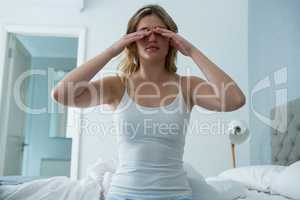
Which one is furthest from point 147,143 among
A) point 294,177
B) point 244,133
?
point 244,133

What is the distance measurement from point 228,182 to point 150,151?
999mm

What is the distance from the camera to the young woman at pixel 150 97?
0.93m

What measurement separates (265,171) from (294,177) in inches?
15.3

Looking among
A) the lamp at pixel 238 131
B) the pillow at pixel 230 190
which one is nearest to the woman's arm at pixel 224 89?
the pillow at pixel 230 190

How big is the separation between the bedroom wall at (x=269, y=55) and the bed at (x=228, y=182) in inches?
6.7

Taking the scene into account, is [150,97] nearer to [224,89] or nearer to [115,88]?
[115,88]

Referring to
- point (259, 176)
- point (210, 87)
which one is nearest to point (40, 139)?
point (259, 176)

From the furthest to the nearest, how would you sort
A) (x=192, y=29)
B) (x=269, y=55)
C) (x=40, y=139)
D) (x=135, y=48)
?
(x=40, y=139), (x=192, y=29), (x=269, y=55), (x=135, y=48)

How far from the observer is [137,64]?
1183 millimetres

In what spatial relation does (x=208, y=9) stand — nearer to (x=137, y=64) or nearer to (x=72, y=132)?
(x=72, y=132)

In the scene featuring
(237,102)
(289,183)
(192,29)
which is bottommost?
(289,183)

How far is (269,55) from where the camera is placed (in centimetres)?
270

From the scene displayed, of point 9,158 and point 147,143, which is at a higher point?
point 147,143

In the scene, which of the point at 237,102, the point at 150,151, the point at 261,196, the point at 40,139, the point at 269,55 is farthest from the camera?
the point at 40,139
